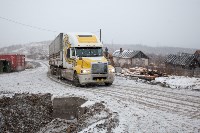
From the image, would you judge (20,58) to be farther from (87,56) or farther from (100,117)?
(100,117)

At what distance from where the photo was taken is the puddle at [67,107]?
13.8 metres

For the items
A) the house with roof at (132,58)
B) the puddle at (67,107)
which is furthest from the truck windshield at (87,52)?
the house with roof at (132,58)

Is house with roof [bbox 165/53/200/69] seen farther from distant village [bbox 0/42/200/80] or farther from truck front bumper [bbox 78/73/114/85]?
truck front bumper [bbox 78/73/114/85]

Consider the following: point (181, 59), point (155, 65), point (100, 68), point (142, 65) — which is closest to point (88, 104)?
point (100, 68)

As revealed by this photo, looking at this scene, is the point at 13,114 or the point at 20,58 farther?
the point at 20,58

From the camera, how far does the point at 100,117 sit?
33.6ft

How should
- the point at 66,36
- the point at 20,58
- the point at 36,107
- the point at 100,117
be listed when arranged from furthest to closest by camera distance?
1. the point at 20,58
2. the point at 66,36
3. the point at 36,107
4. the point at 100,117

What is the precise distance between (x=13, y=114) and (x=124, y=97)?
236 inches

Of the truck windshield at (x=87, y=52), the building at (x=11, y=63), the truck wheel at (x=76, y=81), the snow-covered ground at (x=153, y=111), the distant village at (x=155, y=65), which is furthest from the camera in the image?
the building at (x=11, y=63)

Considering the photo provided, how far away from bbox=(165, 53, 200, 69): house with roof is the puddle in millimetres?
44363

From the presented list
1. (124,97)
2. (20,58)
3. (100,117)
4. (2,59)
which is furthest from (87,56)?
(20,58)

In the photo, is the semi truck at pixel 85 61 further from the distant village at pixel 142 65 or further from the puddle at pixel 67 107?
the puddle at pixel 67 107

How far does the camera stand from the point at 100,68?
18.8m

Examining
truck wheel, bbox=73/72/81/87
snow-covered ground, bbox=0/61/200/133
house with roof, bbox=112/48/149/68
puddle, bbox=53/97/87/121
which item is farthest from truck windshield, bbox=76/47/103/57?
house with roof, bbox=112/48/149/68
